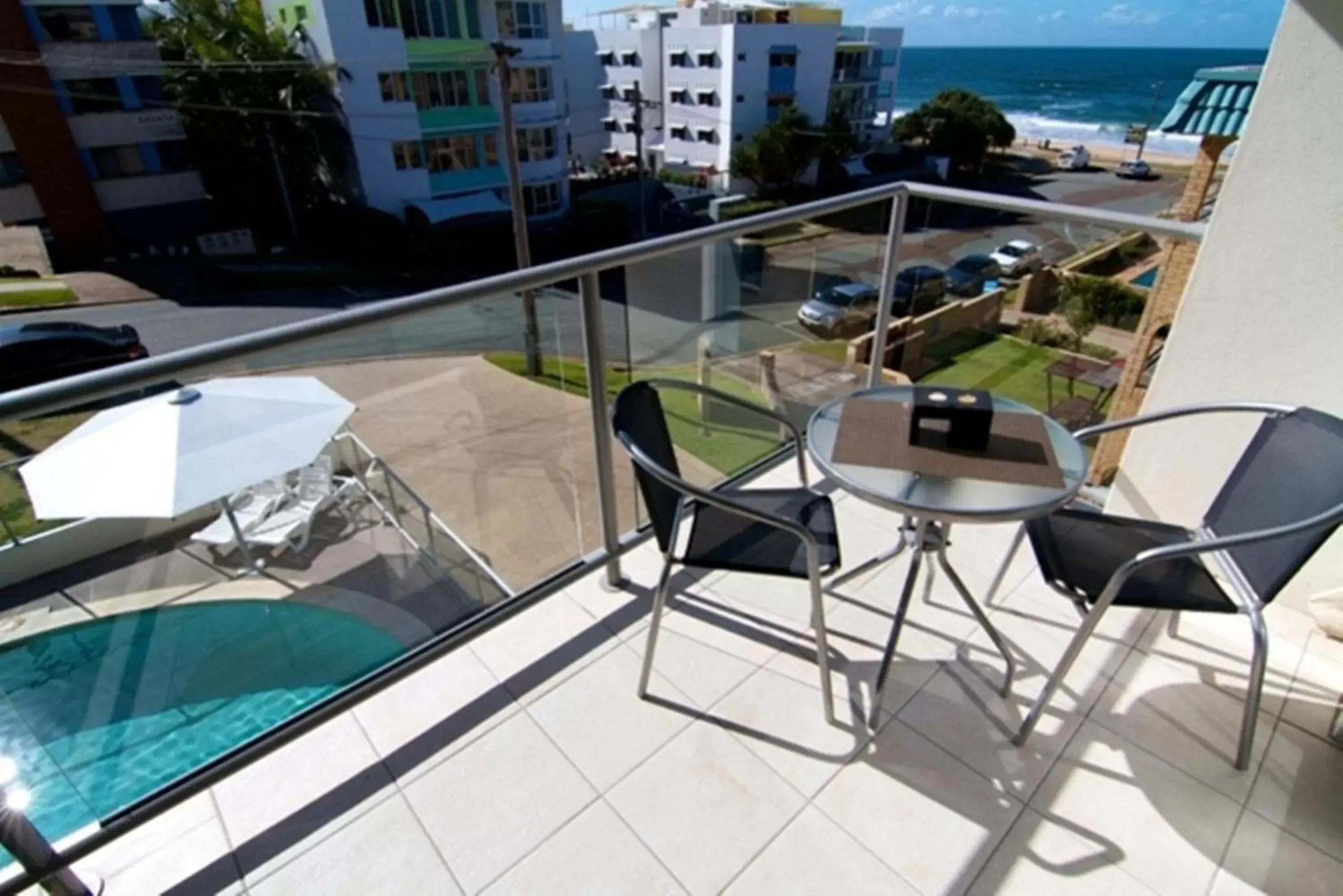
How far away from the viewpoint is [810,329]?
9.71 ft

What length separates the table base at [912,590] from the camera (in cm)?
175

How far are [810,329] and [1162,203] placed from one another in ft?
107

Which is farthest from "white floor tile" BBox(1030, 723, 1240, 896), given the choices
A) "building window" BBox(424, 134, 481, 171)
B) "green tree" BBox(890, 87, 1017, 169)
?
"green tree" BBox(890, 87, 1017, 169)

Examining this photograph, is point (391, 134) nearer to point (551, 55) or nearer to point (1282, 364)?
point (551, 55)

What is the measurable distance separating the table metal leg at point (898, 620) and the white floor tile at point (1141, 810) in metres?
Result: 0.41

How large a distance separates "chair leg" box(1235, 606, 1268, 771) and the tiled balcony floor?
0.04 m

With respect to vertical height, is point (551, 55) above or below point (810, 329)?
above

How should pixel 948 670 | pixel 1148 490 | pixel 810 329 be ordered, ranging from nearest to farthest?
pixel 948 670 < pixel 1148 490 < pixel 810 329

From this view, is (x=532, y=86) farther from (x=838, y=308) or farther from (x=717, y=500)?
(x=717, y=500)

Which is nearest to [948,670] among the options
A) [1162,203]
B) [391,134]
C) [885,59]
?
[391,134]

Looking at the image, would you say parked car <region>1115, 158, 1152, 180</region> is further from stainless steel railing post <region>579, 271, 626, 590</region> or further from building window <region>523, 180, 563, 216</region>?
stainless steel railing post <region>579, 271, 626, 590</region>

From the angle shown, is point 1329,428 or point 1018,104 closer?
point 1329,428

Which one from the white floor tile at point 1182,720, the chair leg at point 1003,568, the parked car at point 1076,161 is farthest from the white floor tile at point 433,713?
the parked car at point 1076,161

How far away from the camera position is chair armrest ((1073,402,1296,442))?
1724 millimetres
